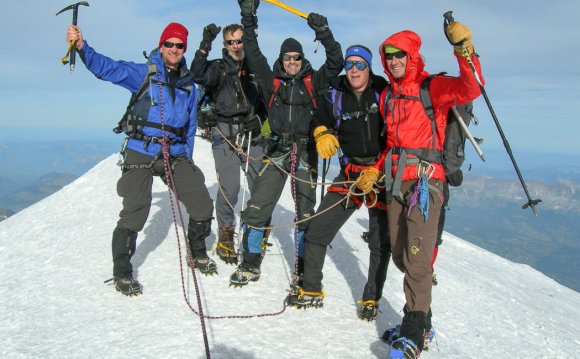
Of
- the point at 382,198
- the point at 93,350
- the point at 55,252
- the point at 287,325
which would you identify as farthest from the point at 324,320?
the point at 55,252

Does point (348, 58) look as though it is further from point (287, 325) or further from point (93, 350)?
point (93, 350)

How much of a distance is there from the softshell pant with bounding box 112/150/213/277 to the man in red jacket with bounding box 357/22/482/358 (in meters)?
3.06

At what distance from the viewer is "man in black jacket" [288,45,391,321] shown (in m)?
5.68

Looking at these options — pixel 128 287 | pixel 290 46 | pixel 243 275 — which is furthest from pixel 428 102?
pixel 128 287

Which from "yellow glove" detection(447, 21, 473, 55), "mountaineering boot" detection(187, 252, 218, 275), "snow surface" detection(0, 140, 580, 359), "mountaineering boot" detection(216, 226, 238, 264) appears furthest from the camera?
"mountaineering boot" detection(216, 226, 238, 264)

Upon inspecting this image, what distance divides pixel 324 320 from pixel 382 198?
6.43 feet

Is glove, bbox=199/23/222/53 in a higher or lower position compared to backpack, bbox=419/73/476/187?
higher

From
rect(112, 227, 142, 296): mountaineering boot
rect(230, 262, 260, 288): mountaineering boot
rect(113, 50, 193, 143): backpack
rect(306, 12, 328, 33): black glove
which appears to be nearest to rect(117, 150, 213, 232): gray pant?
rect(112, 227, 142, 296): mountaineering boot

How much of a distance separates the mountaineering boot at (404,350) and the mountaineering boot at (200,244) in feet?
11.9

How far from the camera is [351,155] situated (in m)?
5.98

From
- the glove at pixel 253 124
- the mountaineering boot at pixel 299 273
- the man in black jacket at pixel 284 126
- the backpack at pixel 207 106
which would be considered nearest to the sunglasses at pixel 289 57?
the man in black jacket at pixel 284 126

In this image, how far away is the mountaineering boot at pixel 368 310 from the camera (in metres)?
6.09

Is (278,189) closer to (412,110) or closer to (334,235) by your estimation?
(334,235)

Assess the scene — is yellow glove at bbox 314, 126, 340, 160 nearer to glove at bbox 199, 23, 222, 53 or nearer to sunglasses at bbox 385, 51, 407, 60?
sunglasses at bbox 385, 51, 407, 60
